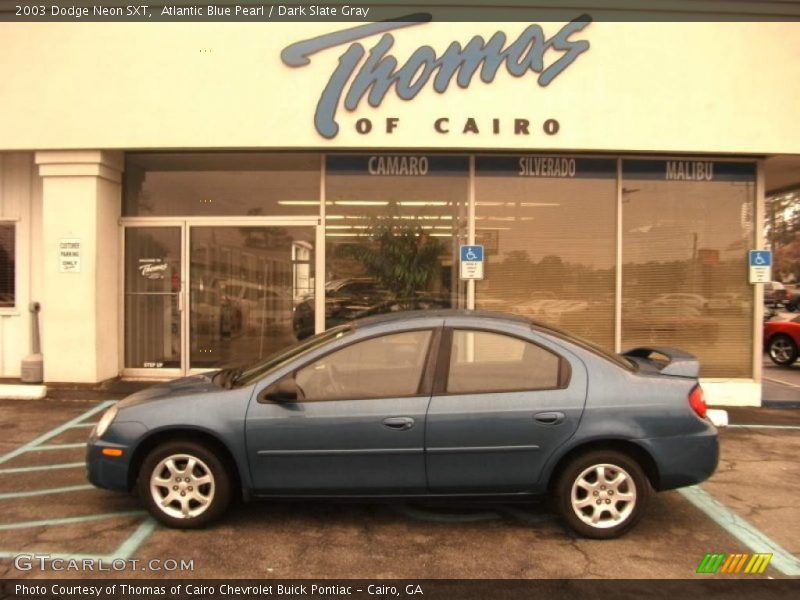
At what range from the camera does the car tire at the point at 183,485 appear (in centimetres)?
405

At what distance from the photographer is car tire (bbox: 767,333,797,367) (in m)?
12.9

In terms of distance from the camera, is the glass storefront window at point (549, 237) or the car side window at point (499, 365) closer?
the car side window at point (499, 365)

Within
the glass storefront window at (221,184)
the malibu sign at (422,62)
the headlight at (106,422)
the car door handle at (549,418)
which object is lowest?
the headlight at (106,422)

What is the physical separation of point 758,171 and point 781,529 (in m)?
6.04

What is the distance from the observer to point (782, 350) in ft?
43.0

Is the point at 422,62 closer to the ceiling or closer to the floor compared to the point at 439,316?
closer to the ceiling

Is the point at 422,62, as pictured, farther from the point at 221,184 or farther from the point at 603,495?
the point at 603,495

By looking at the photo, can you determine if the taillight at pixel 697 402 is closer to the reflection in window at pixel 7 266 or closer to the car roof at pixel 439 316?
the car roof at pixel 439 316

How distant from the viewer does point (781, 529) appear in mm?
4336

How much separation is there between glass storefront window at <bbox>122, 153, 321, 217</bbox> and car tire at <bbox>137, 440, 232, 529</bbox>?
5.42 m

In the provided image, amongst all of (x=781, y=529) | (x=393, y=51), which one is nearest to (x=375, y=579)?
(x=781, y=529)

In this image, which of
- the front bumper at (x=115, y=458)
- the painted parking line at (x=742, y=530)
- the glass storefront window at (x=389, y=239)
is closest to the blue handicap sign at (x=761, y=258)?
the glass storefront window at (x=389, y=239)

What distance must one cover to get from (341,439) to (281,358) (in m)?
0.84

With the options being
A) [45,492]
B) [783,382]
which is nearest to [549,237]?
[783,382]
